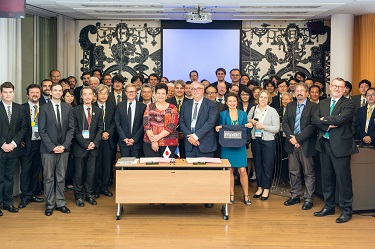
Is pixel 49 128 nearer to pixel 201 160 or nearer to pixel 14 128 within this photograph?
pixel 14 128

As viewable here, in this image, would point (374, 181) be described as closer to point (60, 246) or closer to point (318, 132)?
point (318, 132)

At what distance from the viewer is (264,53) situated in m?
12.5

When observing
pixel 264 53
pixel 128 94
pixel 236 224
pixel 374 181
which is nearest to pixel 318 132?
pixel 374 181

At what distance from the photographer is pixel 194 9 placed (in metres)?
10.3

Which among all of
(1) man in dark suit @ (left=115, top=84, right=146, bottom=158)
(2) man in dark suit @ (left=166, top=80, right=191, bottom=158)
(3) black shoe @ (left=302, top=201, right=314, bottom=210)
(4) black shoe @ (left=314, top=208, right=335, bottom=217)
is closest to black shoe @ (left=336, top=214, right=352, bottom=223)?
(4) black shoe @ (left=314, top=208, right=335, bottom=217)

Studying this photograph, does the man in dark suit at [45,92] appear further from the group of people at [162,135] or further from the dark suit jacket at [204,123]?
the dark suit jacket at [204,123]

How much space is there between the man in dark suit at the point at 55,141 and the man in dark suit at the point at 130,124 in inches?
31.8

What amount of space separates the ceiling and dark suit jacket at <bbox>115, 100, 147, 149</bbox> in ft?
8.10

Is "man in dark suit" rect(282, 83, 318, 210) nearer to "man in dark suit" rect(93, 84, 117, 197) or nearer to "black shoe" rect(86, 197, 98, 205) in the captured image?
"man in dark suit" rect(93, 84, 117, 197)

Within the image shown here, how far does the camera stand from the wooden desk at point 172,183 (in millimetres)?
6418

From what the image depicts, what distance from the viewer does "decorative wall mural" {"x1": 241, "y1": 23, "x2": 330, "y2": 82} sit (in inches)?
491

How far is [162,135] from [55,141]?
54.5 inches

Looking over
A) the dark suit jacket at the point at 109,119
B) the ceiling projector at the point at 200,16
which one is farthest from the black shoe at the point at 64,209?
the ceiling projector at the point at 200,16

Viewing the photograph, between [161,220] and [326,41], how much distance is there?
771 cm
